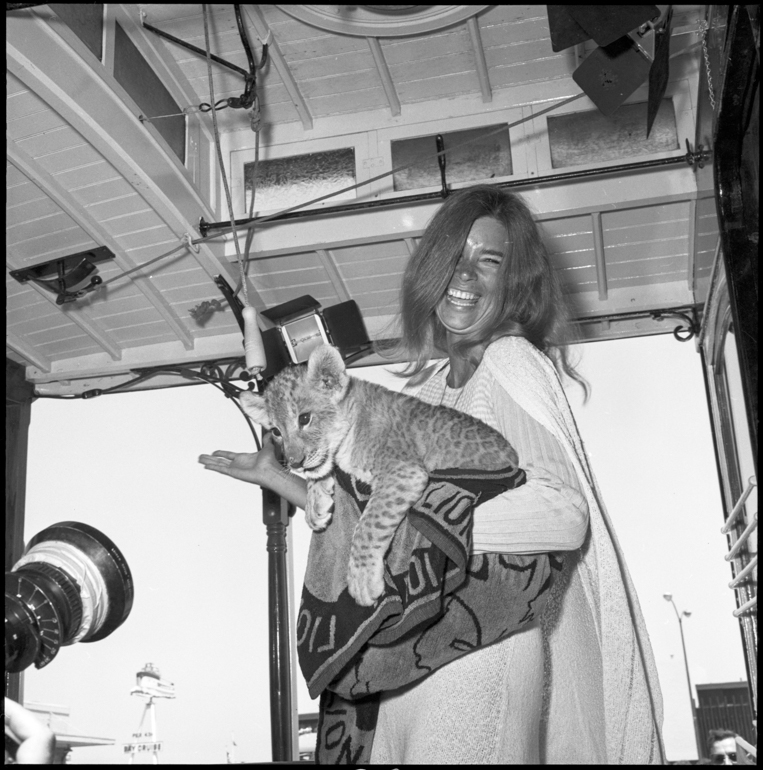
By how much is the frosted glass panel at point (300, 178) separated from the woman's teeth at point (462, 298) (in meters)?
2.05

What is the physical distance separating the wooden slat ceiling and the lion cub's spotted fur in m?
1.24

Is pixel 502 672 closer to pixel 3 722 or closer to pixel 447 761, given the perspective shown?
pixel 447 761

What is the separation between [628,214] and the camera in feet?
11.6

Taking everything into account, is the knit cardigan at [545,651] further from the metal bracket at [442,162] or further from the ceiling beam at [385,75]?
the ceiling beam at [385,75]

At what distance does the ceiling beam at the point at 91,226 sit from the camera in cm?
281

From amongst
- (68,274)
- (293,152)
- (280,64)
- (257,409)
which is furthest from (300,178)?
(257,409)

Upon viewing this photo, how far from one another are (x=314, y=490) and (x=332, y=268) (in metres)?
2.40

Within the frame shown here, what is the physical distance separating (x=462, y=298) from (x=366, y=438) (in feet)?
1.30

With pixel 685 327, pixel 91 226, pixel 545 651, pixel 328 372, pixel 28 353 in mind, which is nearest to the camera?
pixel 545 651

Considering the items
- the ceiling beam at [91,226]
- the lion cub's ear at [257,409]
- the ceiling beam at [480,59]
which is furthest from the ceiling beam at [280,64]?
the lion cub's ear at [257,409]

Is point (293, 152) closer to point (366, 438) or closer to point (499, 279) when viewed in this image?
point (499, 279)

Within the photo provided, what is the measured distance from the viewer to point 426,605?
1.15 m

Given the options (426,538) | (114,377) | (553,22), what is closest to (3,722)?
(426,538)

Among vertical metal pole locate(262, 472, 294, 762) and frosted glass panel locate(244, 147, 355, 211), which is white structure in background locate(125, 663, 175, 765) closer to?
vertical metal pole locate(262, 472, 294, 762)
